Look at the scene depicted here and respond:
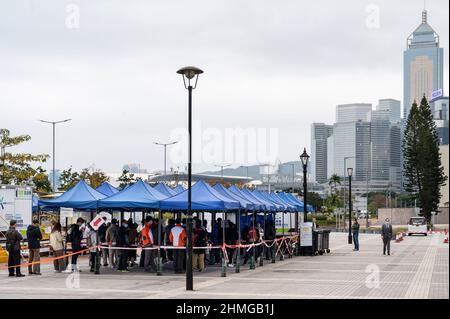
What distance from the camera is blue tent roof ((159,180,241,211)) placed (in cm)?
2341

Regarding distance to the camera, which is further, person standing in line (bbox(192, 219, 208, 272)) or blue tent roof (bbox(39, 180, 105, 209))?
blue tent roof (bbox(39, 180, 105, 209))

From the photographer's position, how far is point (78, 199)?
25.0 meters

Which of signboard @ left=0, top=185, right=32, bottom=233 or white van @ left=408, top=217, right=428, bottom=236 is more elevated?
signboard @ left=0, top=185, right=32, bottom=233

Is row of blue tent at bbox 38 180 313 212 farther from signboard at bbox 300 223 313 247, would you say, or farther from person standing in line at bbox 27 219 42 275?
signboard at bbox 300 223 313 247

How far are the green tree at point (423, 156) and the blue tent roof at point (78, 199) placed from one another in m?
76.4

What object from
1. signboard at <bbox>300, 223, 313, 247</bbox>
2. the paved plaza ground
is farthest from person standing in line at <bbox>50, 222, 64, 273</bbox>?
signboard at <bbox>300, 223, 313, 247</bbox>

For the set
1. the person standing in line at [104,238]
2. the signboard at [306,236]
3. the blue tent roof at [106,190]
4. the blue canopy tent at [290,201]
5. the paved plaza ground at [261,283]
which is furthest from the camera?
the blue canopy tent at [290,201]

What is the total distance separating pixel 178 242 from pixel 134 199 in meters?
2.21

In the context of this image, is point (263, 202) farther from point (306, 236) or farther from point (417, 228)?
point (417, 228)

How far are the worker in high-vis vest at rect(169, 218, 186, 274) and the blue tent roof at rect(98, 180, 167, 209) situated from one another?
1.02 m

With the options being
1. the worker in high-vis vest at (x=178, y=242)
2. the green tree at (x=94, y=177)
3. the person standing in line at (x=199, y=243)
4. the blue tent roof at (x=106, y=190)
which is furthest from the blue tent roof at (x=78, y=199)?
the green tree at (x=94, y=177)

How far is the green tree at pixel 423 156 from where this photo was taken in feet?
316

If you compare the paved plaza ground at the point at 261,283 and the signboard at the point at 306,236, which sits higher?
the signboard at the point at 306,236

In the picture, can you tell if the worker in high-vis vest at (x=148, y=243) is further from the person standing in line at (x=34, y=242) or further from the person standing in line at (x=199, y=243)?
the person standing in line at (x=34, y=242)
